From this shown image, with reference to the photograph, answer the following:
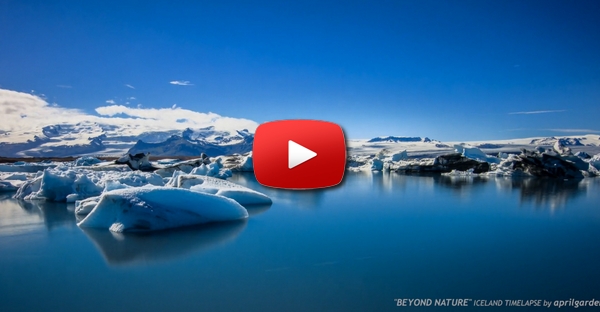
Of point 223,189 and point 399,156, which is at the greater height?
point 223,189

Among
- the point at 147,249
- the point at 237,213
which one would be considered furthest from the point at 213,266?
the point at 237,213

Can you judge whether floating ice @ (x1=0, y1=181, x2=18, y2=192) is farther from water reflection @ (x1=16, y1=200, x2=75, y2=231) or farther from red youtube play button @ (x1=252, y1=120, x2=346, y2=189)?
red youtube play button @ (x1=252, y1=120, x2=346, y2=189)

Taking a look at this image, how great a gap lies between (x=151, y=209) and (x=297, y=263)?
1.92m

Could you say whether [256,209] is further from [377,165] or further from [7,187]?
[377,165]

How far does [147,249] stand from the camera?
3223 millimetres

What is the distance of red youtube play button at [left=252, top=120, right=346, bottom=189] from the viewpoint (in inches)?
44.9

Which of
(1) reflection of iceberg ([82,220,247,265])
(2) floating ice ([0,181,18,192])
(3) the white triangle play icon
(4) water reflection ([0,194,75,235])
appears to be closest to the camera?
(3) the white triangle play icon

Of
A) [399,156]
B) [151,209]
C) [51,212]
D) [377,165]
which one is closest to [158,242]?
[151,209]

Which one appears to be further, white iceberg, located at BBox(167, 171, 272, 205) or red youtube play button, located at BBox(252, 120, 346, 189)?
white iceberg, located at BBox(167, 171, 272, 205)

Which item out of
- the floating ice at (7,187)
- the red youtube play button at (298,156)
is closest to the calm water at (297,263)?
the red youtube play button at (298,156)

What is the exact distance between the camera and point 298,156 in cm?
113

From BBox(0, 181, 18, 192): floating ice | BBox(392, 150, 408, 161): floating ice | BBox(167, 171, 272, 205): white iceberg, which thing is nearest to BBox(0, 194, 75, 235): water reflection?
BBox(167, 171, 272, 205): white iceberg

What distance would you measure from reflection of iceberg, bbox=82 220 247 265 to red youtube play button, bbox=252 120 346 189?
2247 mm

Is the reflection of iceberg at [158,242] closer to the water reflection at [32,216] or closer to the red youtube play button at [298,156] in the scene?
the water reflection at [32,216]
